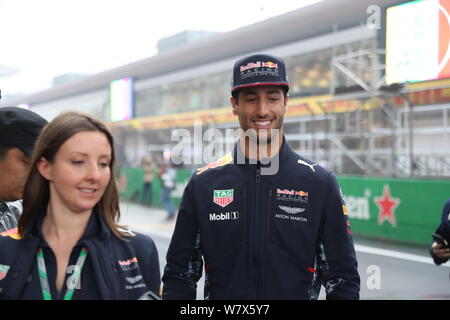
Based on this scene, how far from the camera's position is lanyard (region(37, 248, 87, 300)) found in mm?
1213

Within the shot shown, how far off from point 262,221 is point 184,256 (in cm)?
35

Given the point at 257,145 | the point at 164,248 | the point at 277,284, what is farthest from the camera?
the point at 164,248

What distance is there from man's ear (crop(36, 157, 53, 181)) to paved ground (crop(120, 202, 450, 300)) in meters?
2.91

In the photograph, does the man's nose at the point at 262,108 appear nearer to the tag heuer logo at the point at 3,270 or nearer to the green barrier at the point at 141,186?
the tag heuer logo at the point at 3,270

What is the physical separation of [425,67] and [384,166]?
243cm

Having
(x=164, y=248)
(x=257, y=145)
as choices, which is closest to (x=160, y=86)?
(x=164, y=248)

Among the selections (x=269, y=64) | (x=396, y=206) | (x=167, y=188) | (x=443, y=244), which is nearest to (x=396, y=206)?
(x=396, y=206)

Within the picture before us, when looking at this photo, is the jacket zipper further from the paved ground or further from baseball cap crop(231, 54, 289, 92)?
the paved ground

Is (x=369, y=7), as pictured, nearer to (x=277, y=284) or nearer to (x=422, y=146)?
(x=422, y=146)

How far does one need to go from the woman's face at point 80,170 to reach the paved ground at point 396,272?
2942mm

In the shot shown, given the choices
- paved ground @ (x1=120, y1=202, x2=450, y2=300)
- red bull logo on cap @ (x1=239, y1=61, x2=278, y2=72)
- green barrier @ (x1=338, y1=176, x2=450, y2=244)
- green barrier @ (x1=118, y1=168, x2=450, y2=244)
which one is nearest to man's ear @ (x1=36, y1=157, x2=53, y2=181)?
red bull logo on cap @ (x1=239, y1=61, x2=278, y2=72)

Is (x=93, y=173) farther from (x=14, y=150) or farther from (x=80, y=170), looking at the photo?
(x=14, y=150)

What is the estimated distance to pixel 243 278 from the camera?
172 centimetres
